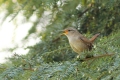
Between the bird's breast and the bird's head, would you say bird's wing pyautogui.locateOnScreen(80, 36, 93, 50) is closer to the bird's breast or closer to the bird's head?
the bird's breast

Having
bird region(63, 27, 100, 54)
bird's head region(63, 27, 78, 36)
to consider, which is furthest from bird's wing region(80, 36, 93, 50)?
bird's head region(63, 27, 78, 36)

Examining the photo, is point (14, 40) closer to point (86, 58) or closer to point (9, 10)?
point (9, 10)

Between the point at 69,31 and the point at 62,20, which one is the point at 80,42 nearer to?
the point at 69,31

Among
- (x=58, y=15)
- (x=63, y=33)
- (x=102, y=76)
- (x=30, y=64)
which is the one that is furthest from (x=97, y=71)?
(x=58, y=15)

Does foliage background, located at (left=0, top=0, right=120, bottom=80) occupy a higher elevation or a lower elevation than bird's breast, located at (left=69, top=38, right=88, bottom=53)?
higher

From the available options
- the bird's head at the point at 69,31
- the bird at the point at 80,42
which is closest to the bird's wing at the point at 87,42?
the bird at the point at 80,42

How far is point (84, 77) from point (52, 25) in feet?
6.10

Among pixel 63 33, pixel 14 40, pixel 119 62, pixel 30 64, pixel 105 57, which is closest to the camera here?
pixel 119 62

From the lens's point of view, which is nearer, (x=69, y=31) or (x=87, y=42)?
(x=87, y=42)

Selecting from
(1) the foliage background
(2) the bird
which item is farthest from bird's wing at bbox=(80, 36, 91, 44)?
(1) the foliage background

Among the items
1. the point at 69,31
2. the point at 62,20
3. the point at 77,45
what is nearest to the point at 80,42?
the point at 77,45

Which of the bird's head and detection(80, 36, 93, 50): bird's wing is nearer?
detection(80, 36, 93, 50): bird's wing

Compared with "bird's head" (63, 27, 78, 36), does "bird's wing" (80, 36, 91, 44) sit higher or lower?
lower

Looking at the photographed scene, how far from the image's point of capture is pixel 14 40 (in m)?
4.04
